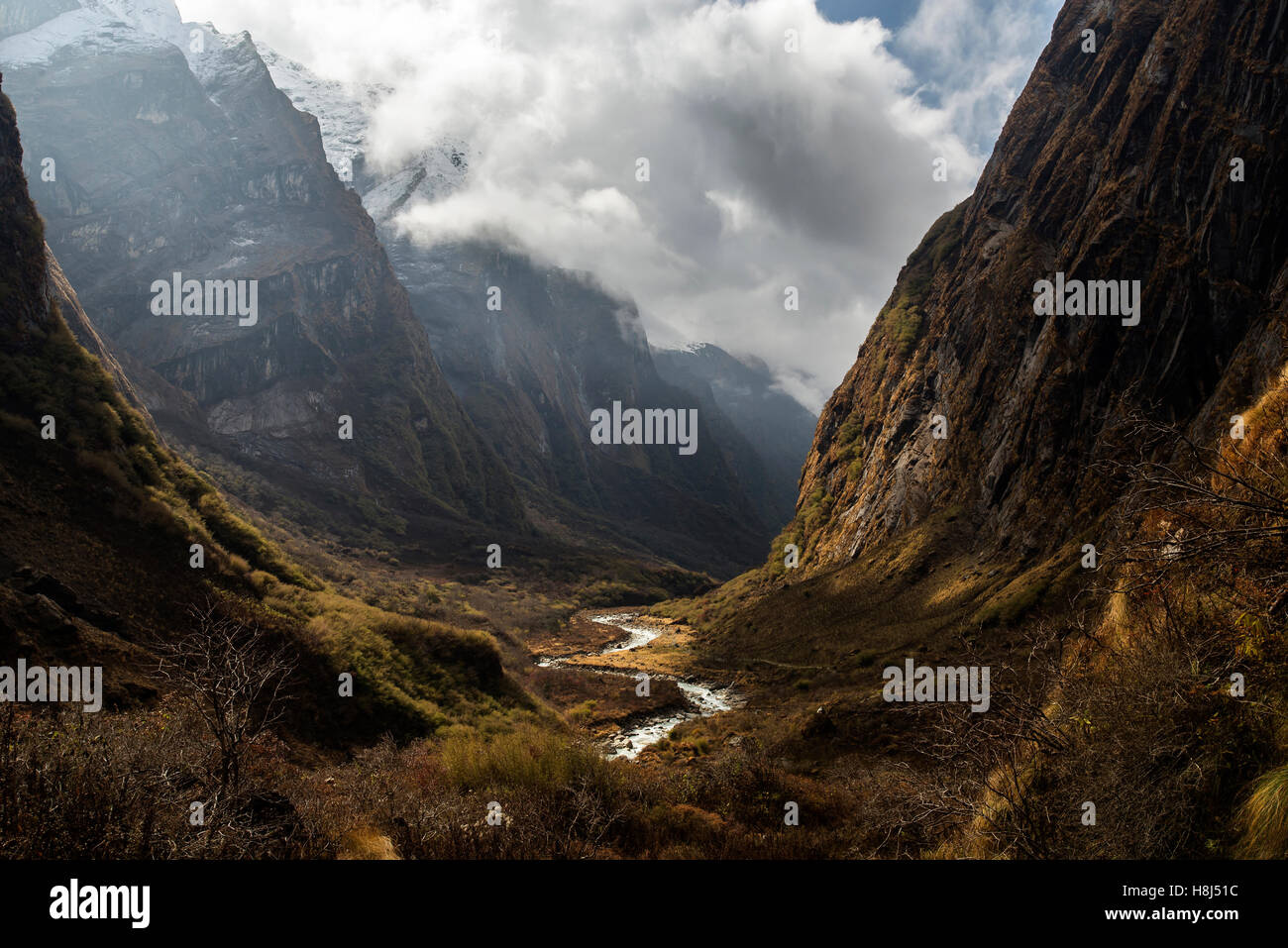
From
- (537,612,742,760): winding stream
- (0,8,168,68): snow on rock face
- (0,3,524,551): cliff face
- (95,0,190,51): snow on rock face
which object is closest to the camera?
(537,612,742,760): winding stream

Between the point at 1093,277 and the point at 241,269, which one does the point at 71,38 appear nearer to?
the point at 241,269

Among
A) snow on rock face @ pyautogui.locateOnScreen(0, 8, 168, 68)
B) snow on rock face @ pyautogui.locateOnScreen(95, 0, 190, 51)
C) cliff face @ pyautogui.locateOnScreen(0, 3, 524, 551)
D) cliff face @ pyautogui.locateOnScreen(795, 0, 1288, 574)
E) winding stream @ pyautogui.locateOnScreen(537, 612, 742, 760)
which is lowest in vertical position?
winding stream @ pyautogui.locateOnScreen(537, 612, 742, 760)

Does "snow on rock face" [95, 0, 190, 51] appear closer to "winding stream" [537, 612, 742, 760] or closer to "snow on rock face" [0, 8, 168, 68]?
"snow on rock face" [0, 8, 168, 68]

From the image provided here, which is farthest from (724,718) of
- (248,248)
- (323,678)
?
(248,248)

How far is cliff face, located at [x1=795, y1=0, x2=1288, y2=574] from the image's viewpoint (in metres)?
30.8

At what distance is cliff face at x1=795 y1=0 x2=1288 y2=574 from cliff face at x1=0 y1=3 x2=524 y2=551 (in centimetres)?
9286

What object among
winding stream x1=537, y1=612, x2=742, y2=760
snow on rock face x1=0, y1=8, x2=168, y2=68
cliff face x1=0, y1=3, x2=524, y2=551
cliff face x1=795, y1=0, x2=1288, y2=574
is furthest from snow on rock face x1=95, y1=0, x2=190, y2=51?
cliff face x1=795, y1=0, x2=1288, y2=574

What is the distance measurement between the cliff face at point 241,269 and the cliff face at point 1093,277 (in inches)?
3656

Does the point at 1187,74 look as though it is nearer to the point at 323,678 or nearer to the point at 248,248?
the point at 323,678

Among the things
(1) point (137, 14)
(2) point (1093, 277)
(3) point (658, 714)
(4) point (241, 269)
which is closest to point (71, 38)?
(1) point (137, 14)

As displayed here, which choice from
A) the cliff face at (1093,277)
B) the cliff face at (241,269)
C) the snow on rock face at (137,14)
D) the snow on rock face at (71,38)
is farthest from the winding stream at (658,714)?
the snow on rock face at (137,14)

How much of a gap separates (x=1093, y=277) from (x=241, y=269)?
172830 mm
